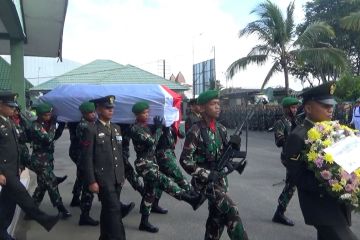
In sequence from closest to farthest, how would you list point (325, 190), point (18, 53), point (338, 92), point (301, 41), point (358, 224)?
point (325, 190)
point (358, 224)
point (18, 53)
point (338, 92)
point (301, 41)

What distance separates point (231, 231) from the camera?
13.9 feet

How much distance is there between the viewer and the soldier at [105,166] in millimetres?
4688

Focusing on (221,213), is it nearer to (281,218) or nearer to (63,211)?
(281,218)

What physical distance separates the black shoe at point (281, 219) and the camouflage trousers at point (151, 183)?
1.34 metres

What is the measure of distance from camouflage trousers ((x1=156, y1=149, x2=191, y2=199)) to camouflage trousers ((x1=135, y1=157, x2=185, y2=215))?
0.38 m

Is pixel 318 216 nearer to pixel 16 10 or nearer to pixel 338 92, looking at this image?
pixel 16 10

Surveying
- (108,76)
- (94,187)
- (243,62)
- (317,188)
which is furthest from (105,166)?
(108,76)

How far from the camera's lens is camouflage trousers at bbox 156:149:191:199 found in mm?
6559

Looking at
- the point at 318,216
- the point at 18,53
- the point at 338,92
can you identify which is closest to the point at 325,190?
the point at 318,216

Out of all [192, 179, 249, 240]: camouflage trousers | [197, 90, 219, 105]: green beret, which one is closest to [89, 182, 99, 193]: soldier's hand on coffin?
[192, 179, 249, 240]: camouflage trousers

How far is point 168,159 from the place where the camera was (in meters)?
6.72

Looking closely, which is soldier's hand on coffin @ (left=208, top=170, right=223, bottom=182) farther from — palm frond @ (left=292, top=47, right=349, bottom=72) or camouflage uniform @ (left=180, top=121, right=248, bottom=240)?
palm frond @ (left=292, top=47, right=349, bottom=72)

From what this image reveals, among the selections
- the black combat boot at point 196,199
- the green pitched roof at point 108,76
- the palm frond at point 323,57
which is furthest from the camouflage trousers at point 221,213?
the green pitched roof at point 108,76

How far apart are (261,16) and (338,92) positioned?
4581 millimetres
